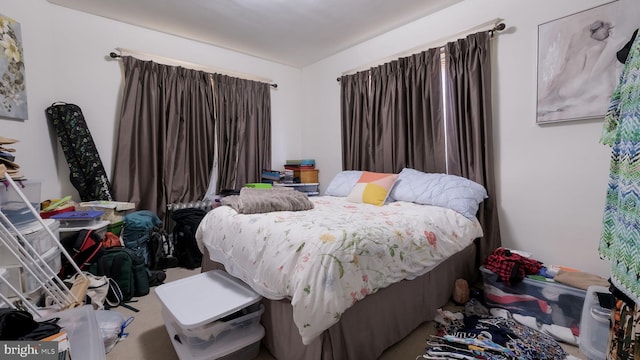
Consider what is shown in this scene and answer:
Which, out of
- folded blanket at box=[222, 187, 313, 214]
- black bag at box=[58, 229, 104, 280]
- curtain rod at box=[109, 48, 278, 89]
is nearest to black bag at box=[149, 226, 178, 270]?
black bag at box=[58, 229, 104, 280]

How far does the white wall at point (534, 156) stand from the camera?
6.34ft

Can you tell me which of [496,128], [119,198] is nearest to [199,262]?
[119,198]

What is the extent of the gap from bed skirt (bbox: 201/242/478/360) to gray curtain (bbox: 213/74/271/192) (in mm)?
2314

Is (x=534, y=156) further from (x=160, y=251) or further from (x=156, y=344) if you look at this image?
(x=160, y=251)

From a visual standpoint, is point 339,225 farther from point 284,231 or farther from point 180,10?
point 180,10

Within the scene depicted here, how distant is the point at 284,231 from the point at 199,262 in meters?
1.91

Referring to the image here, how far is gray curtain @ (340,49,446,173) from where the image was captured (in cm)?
269

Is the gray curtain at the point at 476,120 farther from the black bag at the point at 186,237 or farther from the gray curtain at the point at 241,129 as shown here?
the black bag at the point at 186,237

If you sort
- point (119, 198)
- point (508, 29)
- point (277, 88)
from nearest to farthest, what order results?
1. point (508, 29)
2. point (119, 198)
3. point (277, 88)

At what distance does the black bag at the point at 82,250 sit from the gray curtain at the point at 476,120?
3.09 metres

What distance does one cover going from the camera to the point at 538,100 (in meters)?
2.12

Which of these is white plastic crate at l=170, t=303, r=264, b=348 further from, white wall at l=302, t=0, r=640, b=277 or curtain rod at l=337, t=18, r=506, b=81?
curtain rod at l=337, t=18, r=506, b=81

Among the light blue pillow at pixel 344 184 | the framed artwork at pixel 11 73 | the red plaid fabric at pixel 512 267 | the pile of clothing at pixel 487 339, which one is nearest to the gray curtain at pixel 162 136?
the framed artwork at pixel 11 73

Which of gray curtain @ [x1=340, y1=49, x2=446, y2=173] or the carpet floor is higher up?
gray curtain @ [x1=340, y1=49, x2=446, y2=173]
